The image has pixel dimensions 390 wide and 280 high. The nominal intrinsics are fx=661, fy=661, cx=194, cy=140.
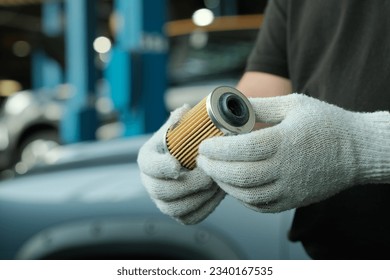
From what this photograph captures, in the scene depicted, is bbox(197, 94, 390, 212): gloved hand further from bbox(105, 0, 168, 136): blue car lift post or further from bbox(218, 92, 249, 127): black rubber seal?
bbox(105, 0, 168, 136): blue car lift post

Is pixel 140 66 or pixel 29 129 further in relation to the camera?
pixel 29 129

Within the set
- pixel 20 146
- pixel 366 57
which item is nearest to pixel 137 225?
pixel 366 57

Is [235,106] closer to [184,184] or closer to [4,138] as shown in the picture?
[184,184]

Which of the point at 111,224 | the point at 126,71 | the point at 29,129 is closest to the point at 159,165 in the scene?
the point at 111,224

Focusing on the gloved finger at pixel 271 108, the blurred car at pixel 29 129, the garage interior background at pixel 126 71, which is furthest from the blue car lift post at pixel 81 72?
the gloved finger at pixel 271 108

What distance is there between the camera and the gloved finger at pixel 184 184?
3.21 feet

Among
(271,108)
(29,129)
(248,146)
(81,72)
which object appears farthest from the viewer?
(29,129)

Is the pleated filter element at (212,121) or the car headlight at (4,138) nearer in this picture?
the pleated filter element at (212,121)

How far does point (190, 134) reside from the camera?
0.97 metres

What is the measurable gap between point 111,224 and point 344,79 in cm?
68

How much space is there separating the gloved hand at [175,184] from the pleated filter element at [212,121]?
0.07ft

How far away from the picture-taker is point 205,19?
4.90 m

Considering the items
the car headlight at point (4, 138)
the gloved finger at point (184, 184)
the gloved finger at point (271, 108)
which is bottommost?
the car headlight at point (4, 138)

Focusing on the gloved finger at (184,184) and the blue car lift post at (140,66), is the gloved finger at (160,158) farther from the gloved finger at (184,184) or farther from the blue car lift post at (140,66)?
the blue car lift post at (140,66)
